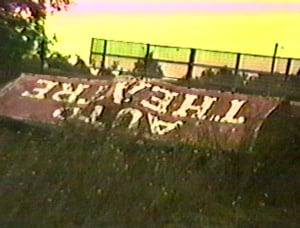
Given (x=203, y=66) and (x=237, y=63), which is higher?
(x=237, y=63)

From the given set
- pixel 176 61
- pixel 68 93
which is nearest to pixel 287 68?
pixel 176 61

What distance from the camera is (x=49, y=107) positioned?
8.76 meters

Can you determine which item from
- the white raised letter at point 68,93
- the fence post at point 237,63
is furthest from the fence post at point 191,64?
the white raised letter at point 68,93

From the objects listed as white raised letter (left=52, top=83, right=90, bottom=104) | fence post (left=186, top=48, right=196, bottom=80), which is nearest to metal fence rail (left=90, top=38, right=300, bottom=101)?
fence post (left=186, top=48, right=196, bottom=80)

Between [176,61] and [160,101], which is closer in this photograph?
[160,101]

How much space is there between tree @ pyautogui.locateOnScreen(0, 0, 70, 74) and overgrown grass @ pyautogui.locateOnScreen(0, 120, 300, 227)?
3.50m

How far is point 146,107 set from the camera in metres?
8.42

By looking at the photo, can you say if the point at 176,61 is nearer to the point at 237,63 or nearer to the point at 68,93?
the point at 237,63

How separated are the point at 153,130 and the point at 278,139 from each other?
1.68 metres

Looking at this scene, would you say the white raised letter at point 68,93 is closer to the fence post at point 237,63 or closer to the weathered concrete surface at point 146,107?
the weathered concrete surface at point 146,107

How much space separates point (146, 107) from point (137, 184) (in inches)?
105

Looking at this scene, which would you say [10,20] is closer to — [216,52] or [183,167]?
[216,52]

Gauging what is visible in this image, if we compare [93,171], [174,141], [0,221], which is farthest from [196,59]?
[0,221]

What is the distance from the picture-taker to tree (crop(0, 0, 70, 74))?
9.94 metres
